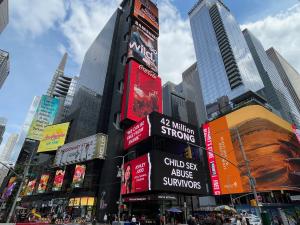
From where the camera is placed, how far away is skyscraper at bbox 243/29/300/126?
535 ft

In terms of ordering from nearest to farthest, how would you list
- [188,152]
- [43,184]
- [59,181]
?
[188,152]
[59,181]
[43,184]

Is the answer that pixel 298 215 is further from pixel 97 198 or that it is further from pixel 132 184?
pixel 97 198

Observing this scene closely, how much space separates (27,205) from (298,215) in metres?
76.9

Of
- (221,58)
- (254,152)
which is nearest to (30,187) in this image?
(254,152)

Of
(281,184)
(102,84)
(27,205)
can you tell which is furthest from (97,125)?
(281,184)

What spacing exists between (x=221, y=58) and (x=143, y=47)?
99.8m

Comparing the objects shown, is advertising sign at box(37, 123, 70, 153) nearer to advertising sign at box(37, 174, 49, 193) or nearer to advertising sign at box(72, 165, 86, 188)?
advertising sign at box(37, 174, 49, 193)

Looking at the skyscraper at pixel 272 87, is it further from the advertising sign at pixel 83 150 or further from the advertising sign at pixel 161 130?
the advertising sign at pixel 83 150

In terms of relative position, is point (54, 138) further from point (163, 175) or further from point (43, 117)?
point (43, 117)

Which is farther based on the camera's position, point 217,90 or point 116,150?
point 217,90

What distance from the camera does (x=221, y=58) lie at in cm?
14825

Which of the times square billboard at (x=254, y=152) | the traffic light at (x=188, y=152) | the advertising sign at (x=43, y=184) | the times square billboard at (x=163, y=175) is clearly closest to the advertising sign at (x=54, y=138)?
the advertising sign at (x=43, y=184)

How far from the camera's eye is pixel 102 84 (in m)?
67.2

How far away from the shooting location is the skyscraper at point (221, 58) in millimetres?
135000
